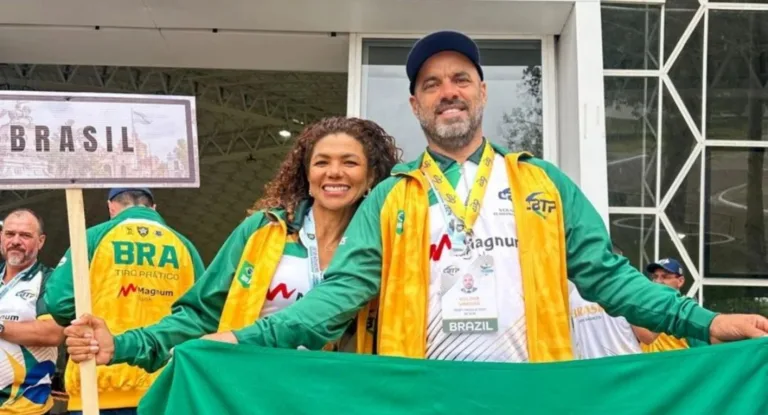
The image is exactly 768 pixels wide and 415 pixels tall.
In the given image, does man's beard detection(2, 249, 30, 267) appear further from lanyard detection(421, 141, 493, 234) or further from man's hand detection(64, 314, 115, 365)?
lanyard detection(421, 141, 493, 234)

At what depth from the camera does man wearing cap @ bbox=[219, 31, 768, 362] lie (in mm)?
2277

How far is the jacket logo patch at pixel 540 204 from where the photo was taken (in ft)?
7.93

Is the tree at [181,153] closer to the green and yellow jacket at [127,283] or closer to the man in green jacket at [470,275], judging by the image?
the man in green jacket at [470,275]

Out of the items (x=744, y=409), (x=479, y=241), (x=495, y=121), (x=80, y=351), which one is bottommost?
(x=744, y=409)

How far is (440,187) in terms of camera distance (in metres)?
2.46

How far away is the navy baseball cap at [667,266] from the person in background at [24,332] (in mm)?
3537

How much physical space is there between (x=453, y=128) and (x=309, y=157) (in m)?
0.63

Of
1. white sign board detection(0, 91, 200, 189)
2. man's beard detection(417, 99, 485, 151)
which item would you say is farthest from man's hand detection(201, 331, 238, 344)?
man's beard detection(417, 99, 485, 151)

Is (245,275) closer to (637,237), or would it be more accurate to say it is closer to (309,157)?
(309,157)

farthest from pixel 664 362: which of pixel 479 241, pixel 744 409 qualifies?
pixel 479 241

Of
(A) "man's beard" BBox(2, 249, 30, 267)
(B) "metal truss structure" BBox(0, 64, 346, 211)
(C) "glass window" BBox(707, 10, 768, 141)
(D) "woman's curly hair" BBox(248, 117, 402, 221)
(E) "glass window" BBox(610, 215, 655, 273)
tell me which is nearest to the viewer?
(D) "woman's curly hair" BBox(248, 117, 402, 221)

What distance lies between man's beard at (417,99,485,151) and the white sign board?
0.77 m

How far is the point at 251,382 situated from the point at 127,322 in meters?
1.81

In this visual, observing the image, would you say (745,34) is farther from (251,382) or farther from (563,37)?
(251,382)
